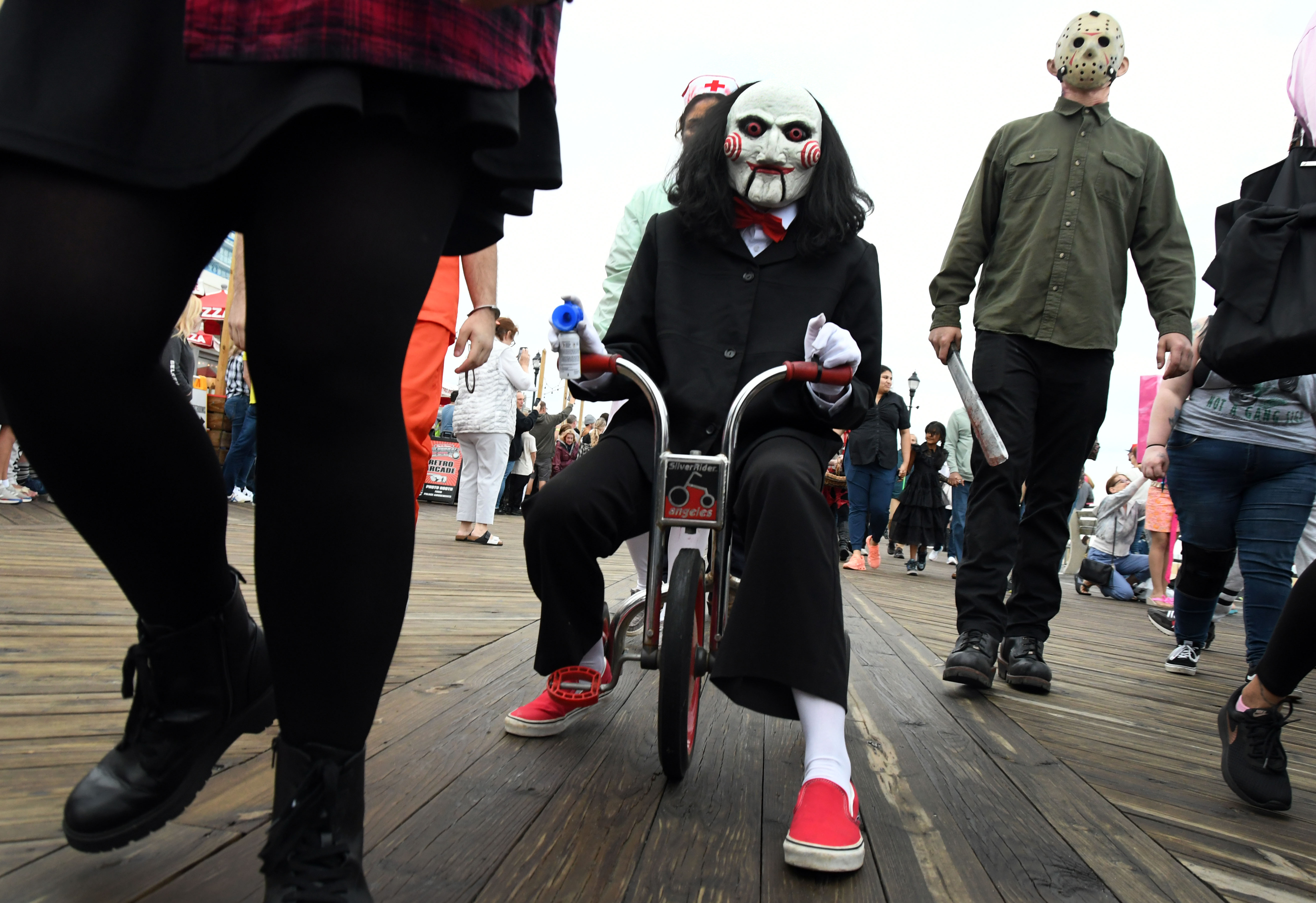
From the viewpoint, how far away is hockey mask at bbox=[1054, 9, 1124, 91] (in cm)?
340

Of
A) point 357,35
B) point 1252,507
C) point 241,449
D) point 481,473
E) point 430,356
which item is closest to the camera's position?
point 357,35

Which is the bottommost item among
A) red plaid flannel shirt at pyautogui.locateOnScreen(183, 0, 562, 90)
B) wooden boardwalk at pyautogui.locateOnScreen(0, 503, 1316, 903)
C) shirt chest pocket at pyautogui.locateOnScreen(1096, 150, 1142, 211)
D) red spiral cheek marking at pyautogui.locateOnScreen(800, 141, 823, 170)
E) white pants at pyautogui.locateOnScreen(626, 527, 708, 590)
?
wooden boardwalk at pyautogui.locateOnScreen(0, 503, 1316, 903)

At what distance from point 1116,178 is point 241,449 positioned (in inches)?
300

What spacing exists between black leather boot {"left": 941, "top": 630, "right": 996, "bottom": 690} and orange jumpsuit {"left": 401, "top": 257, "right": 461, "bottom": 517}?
1747mm

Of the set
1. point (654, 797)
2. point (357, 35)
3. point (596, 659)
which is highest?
point (357, 35)

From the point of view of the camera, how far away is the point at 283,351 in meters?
0.99

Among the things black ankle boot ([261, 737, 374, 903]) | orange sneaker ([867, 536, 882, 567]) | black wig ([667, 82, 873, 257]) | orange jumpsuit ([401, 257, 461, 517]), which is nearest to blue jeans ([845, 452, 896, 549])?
orange sneaker ([867, 536, 882, 567])

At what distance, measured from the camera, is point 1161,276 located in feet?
11.0

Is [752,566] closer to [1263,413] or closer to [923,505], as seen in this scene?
[1263,413]

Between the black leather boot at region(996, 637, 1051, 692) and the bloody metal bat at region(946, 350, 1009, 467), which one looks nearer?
the bloody metal bat at region(946, 350, 1009, 467)

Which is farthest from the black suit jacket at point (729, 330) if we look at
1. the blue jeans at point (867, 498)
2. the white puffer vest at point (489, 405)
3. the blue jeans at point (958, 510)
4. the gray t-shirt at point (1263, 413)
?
the blue jeans at point (958, 510)

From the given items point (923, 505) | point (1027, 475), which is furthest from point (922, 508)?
point (1027, 475)

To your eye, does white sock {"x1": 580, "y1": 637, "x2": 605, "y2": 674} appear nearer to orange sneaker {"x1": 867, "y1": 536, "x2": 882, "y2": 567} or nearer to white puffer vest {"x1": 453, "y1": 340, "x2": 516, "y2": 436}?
white puffer vest {"x1": 453, "y1": 340, "x2": 516, "y2": 436}

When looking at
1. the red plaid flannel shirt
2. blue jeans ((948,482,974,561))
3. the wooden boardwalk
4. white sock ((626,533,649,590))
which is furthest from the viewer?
blue jeans ((948,482,974,561))
